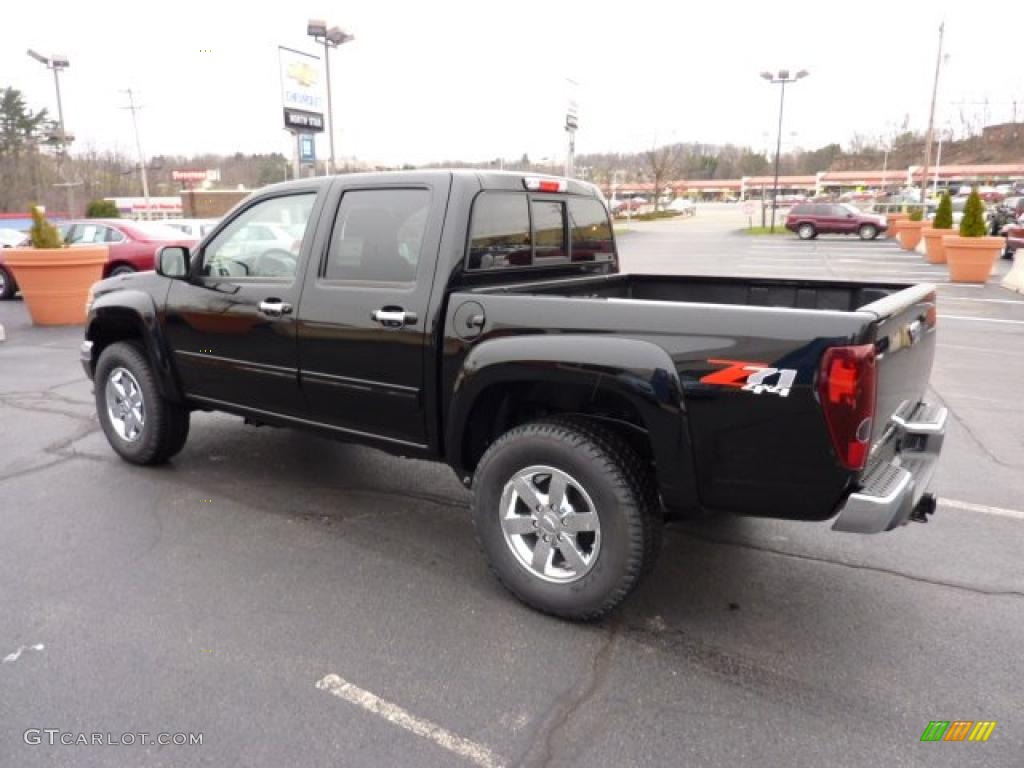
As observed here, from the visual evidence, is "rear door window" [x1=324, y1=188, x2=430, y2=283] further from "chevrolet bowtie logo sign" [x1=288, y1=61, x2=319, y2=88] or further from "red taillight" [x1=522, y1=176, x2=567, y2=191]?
"chevrolet bowtie logo sign" [x1=288, y1=61, x2=319, y2=88]

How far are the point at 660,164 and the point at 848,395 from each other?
218 feet

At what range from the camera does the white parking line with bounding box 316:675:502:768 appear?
2.48 metres

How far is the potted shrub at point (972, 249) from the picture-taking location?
16.2 metres

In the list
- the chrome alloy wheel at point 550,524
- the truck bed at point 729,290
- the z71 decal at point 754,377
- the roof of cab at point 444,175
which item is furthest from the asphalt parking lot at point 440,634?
the roof of cab at point 444,175

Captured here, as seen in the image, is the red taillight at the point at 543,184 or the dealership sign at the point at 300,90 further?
the dealership sign at the point at 300,90

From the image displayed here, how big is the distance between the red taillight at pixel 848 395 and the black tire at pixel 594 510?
→ 31.4 inches

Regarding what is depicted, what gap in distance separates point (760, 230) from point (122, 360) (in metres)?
38.0

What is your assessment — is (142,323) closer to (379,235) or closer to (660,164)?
(379,235)

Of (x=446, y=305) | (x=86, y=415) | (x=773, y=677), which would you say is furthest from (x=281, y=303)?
(x=86, y=415)

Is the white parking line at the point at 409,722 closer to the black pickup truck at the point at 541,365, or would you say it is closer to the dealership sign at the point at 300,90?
the black pickup truck at the point at 541,365

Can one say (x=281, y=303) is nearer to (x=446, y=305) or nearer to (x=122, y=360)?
(x=446, y=305)

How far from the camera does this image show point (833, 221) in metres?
33.1

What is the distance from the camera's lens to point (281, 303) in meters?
4.08

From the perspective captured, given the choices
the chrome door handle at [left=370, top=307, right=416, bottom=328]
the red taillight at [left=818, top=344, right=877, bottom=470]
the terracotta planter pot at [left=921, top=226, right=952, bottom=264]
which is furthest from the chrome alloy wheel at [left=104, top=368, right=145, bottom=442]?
the terracotta planter pot at [left=921, top=226, right=952, bottom=264]
